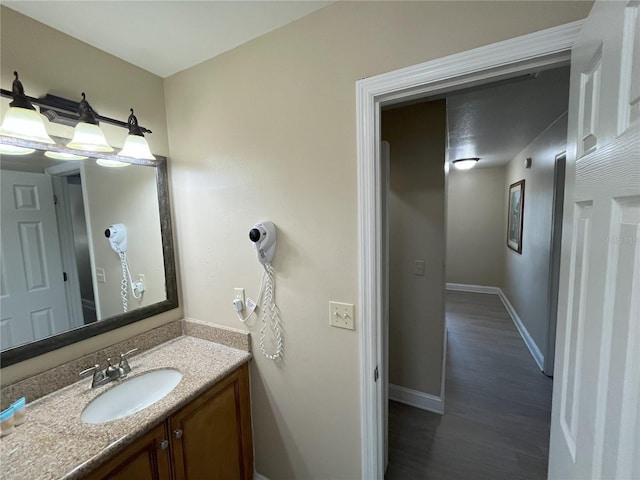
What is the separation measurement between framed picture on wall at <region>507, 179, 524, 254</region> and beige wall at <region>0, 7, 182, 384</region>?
4.46 m

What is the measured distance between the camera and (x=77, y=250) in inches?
52.2

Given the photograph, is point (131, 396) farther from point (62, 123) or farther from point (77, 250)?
point (62, 123)

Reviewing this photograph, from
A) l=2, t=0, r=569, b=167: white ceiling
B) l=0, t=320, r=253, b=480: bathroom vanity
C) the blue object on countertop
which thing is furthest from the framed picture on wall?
the blue object on countertop

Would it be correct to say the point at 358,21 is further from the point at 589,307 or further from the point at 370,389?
the point at 370,389

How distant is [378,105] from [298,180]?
468 mm

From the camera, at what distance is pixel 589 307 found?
625 millimetres

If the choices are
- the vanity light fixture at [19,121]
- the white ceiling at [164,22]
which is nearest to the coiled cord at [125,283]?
the vanity light fixture at [19,121]

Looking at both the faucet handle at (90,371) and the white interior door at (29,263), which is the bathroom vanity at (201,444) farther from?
the white interior door at (29,263)

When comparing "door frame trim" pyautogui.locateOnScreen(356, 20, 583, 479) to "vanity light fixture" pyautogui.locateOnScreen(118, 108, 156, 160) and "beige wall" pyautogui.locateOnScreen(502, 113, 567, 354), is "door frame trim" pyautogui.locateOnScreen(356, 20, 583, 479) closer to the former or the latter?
"vanity light fixture" pyautogui.locateOnScreen(118, 108, 156, 160)

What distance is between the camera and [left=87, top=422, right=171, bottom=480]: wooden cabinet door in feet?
2.97

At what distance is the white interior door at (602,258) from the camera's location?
0.46 m

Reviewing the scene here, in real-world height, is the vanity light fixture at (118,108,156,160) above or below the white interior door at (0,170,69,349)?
above

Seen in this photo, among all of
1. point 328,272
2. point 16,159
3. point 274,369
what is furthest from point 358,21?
point 274,369

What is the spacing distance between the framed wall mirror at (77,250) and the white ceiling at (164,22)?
1.76ft
